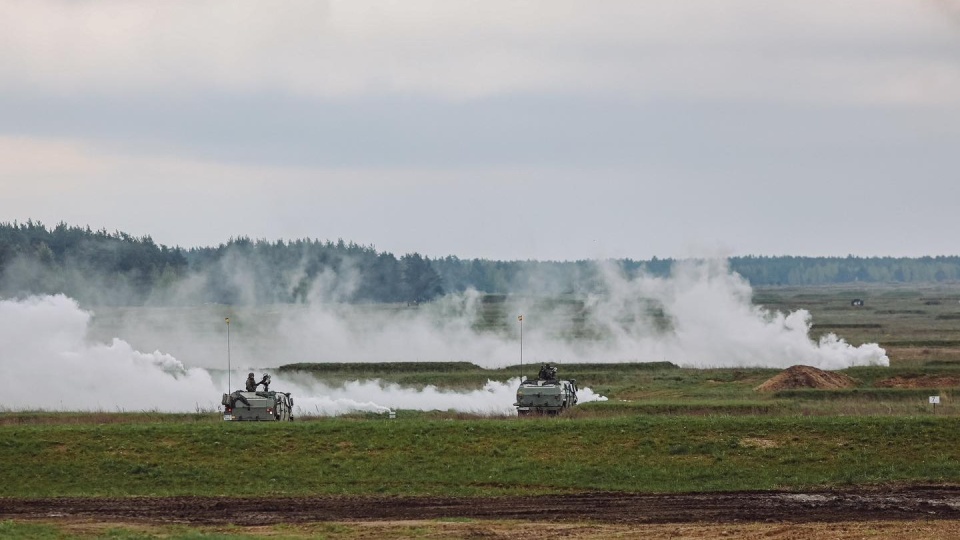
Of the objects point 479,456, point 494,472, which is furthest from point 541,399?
point 494,472

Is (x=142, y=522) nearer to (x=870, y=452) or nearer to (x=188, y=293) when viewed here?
(x=870, y=452)

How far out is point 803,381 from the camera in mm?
80875

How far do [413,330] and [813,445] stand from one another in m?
103

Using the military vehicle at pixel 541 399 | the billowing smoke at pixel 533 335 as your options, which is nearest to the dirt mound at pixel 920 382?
the billowing smoke at pixel 533 335

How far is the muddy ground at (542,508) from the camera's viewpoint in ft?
122

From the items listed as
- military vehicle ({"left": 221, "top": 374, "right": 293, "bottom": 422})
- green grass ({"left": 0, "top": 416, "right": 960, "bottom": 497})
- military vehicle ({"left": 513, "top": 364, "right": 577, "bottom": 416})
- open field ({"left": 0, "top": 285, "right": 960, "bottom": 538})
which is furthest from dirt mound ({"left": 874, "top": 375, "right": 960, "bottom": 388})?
military vehicle ({"left": 221, "top": 374, "right": 293, "bottom": 422})

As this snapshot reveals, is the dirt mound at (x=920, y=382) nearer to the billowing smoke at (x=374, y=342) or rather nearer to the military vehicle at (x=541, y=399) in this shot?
the billowing smoke at (x=374, y=342)

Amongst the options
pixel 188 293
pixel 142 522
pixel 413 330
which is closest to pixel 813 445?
pixel 142 522

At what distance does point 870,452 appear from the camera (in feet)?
152

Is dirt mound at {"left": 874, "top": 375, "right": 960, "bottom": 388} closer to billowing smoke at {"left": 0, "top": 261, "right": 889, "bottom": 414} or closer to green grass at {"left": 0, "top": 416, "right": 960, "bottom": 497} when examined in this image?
billowing smoke at {"left": 0, "top": 261, "right": 889, "bottom": 414}

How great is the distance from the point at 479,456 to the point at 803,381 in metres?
39.3

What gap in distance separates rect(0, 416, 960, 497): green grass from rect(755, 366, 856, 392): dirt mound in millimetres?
29652

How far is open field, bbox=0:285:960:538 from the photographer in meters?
36.1

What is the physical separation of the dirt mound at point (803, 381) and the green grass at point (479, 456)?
29652mm
